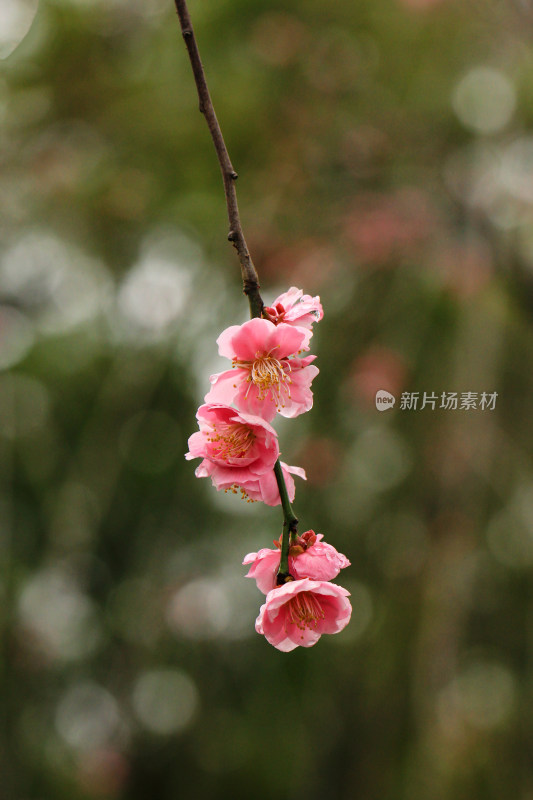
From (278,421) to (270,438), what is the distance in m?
1.46

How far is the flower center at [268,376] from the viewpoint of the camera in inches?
19.2

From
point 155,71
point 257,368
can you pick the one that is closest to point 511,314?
point 155,71

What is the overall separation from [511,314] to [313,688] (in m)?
1.47

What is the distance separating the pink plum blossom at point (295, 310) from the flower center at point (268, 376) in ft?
0.09

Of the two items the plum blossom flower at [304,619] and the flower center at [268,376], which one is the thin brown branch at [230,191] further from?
the plum blossom flower at [304,619]

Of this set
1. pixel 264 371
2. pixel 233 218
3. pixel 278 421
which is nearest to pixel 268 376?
pixel 264 371

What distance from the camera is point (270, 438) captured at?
470mm

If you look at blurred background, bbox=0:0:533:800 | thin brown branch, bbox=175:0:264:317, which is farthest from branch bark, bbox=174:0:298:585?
blurred background, bbox=0:0:533:800

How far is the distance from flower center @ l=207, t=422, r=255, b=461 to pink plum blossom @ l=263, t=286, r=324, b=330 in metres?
0.08

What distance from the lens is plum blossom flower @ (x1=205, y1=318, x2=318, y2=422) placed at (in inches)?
18.9

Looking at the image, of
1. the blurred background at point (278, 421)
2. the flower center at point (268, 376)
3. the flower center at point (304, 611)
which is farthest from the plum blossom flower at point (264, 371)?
the blurred background at point (278, 421)

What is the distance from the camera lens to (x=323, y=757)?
8.04 ft

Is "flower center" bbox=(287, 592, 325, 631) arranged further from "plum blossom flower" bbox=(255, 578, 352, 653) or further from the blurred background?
the blurred background

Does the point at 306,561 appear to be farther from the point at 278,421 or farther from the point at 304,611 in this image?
the point at 278,421
